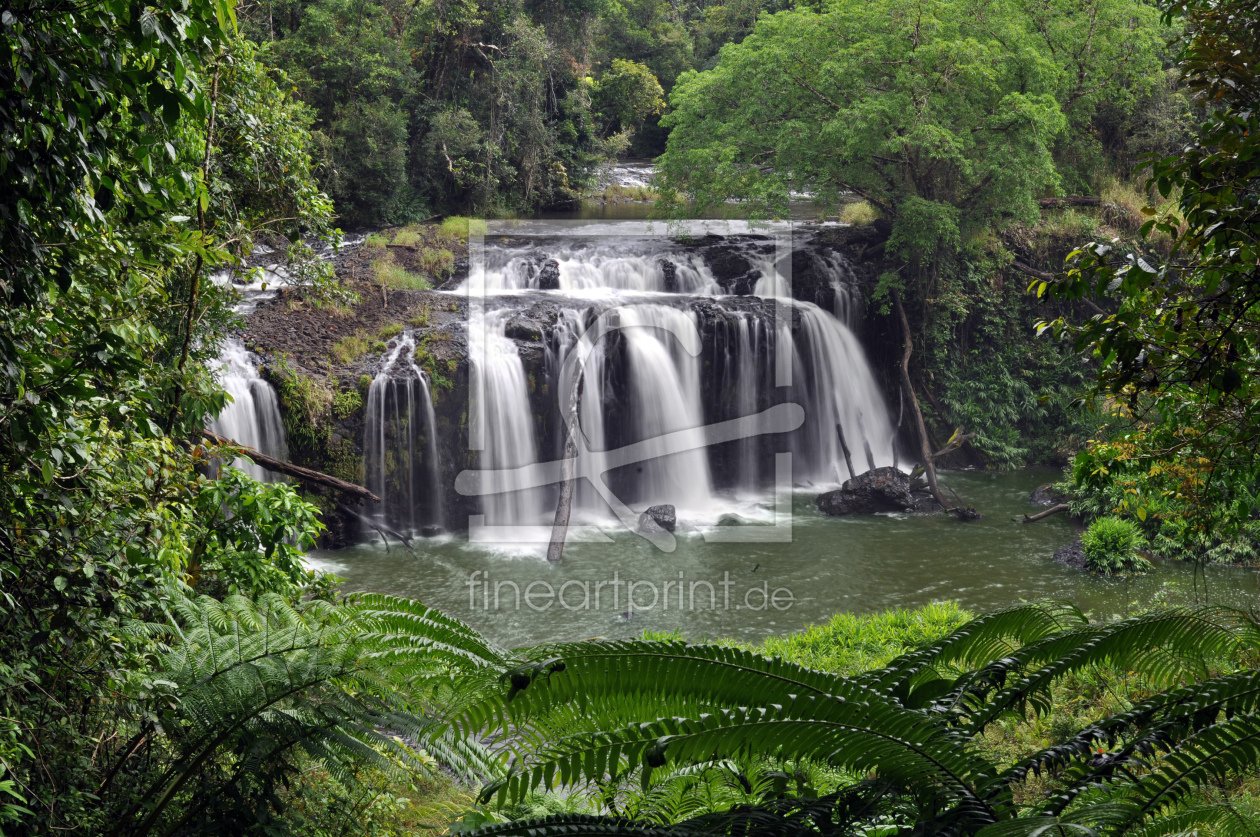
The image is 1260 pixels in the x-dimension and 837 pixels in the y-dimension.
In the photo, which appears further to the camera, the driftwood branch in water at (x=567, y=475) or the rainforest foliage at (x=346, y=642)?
the driftwood branch in water at (x=567, y=475)

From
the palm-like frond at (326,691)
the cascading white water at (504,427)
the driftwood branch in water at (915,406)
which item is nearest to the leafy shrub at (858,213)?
the driftwood branch in water at (915,406)

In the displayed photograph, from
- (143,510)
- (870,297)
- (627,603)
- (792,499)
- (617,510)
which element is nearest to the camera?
(143,510)

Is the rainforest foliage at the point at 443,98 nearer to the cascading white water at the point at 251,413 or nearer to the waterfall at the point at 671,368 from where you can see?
the waterfall at the point at 671,368

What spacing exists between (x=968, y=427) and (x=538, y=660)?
17.1 metres

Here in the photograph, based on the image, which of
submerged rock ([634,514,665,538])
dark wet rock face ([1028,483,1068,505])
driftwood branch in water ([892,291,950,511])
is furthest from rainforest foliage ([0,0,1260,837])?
dark wet rock face ([1028,483,1068,505])

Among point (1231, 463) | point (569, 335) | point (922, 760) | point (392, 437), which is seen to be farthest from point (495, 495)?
point (922, 760)

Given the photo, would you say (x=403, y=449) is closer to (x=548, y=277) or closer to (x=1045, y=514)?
(x=548, y=277)

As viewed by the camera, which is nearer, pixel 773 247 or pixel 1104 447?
pixel 1104 447

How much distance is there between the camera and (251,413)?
1176 centimetres

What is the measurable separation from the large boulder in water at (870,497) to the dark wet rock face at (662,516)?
286 cm

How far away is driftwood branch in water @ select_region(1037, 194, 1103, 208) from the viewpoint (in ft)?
60.6

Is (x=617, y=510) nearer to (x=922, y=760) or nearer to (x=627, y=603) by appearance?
(x=627, y=603)

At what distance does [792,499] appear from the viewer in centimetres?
1515

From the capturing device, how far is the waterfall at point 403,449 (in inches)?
502
